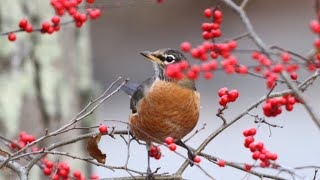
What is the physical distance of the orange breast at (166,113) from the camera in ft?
10.6

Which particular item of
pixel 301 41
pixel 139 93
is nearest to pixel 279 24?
pixel 301 41

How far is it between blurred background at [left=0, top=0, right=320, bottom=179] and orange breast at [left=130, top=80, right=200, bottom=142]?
1.54 ft

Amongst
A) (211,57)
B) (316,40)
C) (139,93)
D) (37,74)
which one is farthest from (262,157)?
(37,74)

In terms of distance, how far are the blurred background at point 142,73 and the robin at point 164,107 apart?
13.1 inches

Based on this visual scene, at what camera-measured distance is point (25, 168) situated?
8.20ft

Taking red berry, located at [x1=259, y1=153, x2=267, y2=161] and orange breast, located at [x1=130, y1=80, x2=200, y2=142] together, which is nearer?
red berry, located at [x1=259, y1=153, x2=267, y2=161]

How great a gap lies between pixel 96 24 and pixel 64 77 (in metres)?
5.30

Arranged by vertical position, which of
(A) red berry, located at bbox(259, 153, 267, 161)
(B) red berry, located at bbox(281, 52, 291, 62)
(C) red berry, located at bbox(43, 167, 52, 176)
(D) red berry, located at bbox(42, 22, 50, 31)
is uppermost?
(D) red berry, located at bbox(42, 22, 50, 31)

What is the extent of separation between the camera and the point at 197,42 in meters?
8.62

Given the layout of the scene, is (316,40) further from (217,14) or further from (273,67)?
(217,14)

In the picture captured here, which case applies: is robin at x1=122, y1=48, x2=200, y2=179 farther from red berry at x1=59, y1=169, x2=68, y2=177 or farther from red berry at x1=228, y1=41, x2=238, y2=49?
red berry at x1=228, y1=41, x2=238, y2=49

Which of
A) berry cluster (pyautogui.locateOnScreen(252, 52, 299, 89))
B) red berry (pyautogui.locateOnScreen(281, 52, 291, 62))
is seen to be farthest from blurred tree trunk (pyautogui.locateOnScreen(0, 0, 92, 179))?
red berry (pyautogui.locateOnScreen(281, 52, 291, 62))

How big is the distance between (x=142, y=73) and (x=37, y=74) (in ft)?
14.2

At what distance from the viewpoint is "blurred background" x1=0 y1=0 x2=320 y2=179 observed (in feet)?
13.0
